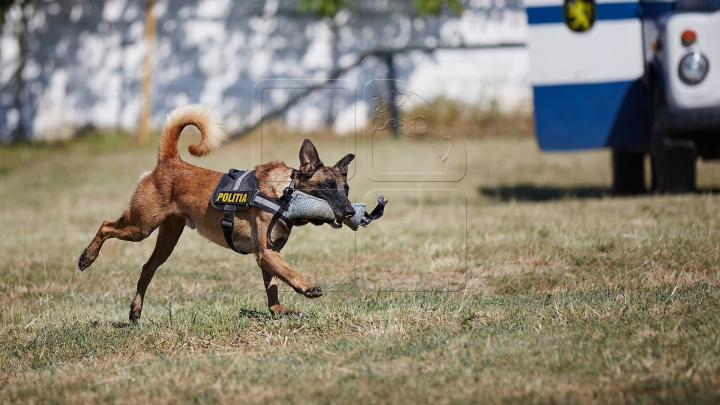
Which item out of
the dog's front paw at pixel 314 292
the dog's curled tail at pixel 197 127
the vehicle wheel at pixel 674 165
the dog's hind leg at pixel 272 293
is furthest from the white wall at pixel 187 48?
the dog's front paw at pixel 314 292

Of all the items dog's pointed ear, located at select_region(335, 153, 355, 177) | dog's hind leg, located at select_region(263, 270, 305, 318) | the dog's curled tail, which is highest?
the dog's curled tail

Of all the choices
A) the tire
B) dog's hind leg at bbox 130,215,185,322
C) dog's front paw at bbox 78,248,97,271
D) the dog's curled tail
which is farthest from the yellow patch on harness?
the tire

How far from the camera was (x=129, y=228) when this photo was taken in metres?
5.72

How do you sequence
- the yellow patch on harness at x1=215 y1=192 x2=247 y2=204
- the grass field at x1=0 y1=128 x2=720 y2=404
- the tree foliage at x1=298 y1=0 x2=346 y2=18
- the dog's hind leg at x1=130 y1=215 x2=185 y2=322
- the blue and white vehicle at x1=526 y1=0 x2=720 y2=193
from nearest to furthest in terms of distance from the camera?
the grass field at x1=0 y1=128 x2=720 y2=404
the yellow patch on harness at x1=215 y1=192 x2=247 y2=204
the dog's hind leg at x1=130 y1=215 x2=185 y2=322
the blue and white vehicle at x1=526 y1=0 x2=720 y2=193
the tree foliage at x1=298 y1=0 x2=346 y2=18

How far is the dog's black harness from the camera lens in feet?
16.5

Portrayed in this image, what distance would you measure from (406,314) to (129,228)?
76.7 inches

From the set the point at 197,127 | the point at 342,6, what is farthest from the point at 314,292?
the point at 342,6

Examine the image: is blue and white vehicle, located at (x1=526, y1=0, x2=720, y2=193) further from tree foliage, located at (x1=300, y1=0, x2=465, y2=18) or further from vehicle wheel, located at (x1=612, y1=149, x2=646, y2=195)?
tree foliage, located at (x1=300, y1=0, x2=465, y2=18)

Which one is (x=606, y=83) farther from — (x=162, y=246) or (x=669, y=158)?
(x=162, y=246)

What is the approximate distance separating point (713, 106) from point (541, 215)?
1.90m

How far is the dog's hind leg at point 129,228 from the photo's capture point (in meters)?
5.59

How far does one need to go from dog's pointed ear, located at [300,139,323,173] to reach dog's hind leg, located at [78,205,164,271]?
113 cm

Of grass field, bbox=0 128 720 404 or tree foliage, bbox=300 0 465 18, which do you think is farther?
tree foliage, bbox=300 0 465 18

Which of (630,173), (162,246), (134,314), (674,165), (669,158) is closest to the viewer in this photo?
(134,314)
